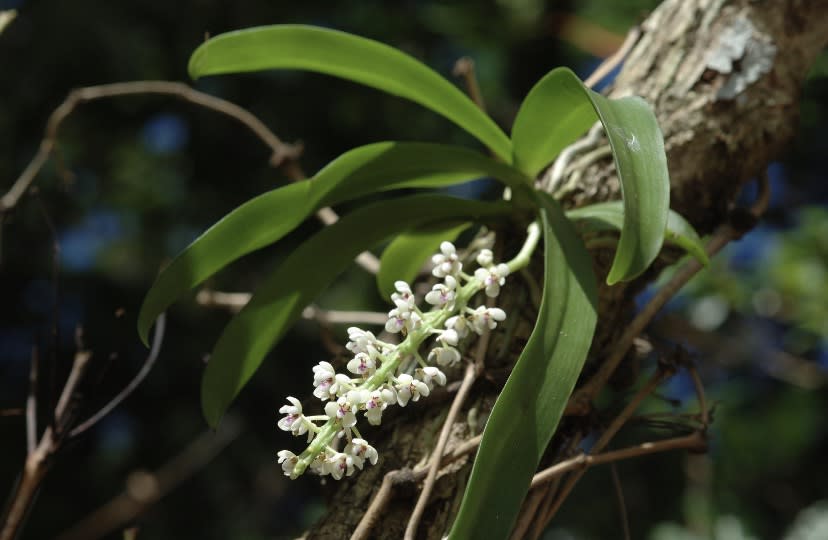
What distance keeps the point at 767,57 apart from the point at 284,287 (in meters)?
0.55

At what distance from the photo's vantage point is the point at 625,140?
0.57 m

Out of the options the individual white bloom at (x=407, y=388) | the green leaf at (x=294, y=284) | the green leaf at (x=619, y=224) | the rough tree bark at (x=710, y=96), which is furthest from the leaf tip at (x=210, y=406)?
the green leaf at (x=619, y=224)

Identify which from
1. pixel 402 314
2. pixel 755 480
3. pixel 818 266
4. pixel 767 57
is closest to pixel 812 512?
pixel 755 480

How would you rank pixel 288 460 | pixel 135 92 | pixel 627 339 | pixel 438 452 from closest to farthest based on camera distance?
pixel 288 460 < pixel 438 452 < pixel 627 339 < pixel 135 92

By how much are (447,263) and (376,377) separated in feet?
0.34

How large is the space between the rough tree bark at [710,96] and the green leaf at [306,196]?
0.41 ft

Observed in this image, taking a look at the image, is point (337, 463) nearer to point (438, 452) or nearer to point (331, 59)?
point (438, 452)

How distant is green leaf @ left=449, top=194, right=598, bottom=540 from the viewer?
52cm

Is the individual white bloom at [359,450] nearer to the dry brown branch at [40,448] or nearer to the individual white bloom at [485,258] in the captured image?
the individual white bloom at [485,258]

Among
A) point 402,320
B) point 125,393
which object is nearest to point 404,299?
point 402,320

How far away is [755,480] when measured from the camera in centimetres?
158

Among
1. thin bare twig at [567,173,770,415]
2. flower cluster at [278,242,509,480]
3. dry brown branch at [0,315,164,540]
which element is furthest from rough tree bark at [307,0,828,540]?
dry brown branch at [0,315,164,540]

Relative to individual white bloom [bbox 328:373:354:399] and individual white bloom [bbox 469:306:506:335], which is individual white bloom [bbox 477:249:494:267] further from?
individual white bloom [bbox 328:373:354:399]

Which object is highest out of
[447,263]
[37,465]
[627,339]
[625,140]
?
[625,140]
